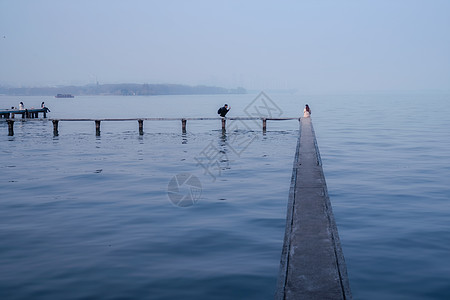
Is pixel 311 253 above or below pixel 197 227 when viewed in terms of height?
above

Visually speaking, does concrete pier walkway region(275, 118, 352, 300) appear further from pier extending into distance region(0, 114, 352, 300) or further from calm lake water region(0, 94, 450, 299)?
calm lake water region(0, 94, 450, 299)

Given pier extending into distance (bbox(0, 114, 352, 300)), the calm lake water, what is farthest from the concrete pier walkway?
the calm lake water

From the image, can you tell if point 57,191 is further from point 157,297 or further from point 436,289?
point 436,289

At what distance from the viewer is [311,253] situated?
6.48 m

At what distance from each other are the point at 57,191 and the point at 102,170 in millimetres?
4435

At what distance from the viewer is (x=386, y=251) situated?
29.0 feet

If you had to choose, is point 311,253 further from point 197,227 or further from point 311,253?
point 197,227

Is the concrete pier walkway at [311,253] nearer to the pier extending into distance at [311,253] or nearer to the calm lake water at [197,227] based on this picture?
the pier extending into distance at [311,253]

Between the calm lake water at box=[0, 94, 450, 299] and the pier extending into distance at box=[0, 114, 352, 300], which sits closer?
the pier extending into distance at box=[0, 114, 352, 300]

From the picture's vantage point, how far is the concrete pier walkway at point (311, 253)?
5.45 metres

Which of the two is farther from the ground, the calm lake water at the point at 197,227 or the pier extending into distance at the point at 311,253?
the pier extending into distance at the point at 311,253

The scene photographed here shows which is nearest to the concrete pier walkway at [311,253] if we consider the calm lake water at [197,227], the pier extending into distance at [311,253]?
the pier extending into distance at [311,253]

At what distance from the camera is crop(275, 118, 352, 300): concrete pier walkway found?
5445mm

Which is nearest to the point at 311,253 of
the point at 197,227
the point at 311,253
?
the point at 311,253
